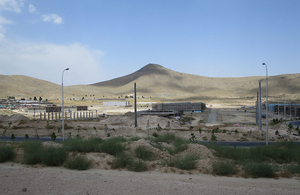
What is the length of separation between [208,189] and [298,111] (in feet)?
204

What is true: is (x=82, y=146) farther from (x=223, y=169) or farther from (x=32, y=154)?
(x=223, y=169)

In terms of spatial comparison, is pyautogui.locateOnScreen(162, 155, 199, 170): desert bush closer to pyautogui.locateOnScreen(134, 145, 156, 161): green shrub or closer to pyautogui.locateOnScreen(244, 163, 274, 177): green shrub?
pyautogui.locateOnScreen(134, 145, 156, 161): green shrub

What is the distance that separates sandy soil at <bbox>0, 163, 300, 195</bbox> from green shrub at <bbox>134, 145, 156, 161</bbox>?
262 cm

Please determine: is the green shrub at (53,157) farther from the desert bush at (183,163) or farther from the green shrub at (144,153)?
the desert bush at (183,163)

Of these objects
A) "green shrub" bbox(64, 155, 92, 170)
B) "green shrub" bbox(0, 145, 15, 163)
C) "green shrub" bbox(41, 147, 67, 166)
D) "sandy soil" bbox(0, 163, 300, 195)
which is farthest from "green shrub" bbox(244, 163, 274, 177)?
"green shrub" bbox(0, 145, 15, 163)

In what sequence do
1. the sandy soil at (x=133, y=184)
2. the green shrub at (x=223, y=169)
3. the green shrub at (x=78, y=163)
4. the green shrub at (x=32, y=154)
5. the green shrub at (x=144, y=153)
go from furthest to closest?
the green shrub at (x=144, y=153) < the green shrub at (x=32, y=154) < the green shrub at (x=78, y=163) < the green shrub at (x=223, y=169) < the sandy soil at (x=133, y=184)

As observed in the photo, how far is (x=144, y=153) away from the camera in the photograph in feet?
50.6

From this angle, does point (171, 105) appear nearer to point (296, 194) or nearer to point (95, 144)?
point (95, 144)

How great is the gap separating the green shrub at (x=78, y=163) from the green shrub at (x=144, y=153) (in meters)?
3.18

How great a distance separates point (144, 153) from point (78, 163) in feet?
13.9

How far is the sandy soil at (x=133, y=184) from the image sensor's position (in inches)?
371

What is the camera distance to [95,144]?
665 inches

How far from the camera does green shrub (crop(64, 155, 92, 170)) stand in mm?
13102

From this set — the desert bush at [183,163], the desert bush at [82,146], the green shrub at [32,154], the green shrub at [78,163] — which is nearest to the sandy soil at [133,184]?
the desert bush at [183,163]
